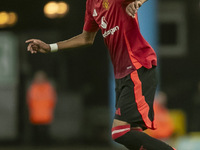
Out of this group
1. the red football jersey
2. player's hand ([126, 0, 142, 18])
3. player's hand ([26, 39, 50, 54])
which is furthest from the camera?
player's hand ([26, 39, 50, 54])

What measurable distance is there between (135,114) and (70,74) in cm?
822

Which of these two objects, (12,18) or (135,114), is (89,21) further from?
(12,18)

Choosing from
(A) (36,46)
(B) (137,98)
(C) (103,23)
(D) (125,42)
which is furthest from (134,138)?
(A) (36,46)

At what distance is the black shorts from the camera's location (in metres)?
4.91

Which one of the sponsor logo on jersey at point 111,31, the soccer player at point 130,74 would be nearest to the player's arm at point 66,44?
the soccer player at point 130,74

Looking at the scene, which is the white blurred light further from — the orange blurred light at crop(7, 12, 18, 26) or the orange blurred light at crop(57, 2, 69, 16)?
the orange blurred light at crop(7, 12, 18, 26)

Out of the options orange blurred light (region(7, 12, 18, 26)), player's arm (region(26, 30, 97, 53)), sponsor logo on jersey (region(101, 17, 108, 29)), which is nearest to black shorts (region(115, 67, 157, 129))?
sponsor logo on jersey (region(101, 17, 108, 29))

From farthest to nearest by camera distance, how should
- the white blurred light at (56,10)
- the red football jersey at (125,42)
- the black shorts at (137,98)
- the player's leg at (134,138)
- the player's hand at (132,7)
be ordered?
the white blurred light at (56,10) < the red football jersey at (125,42) < the black shorts at (137,98) < the player's leg at (134,138) < the player's hand at (132,7)

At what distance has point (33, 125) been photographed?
1290 centimetres

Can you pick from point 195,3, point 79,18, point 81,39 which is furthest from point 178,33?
point 81,39

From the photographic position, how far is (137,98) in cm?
494

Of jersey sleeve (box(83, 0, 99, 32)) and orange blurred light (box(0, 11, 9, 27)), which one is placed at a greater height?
orange blurred light (box(0, 11, 9, 27))

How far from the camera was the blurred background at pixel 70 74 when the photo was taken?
12609mm

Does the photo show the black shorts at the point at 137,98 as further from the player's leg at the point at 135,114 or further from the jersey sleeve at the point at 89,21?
the jersey sleeve at the point at 89,21
